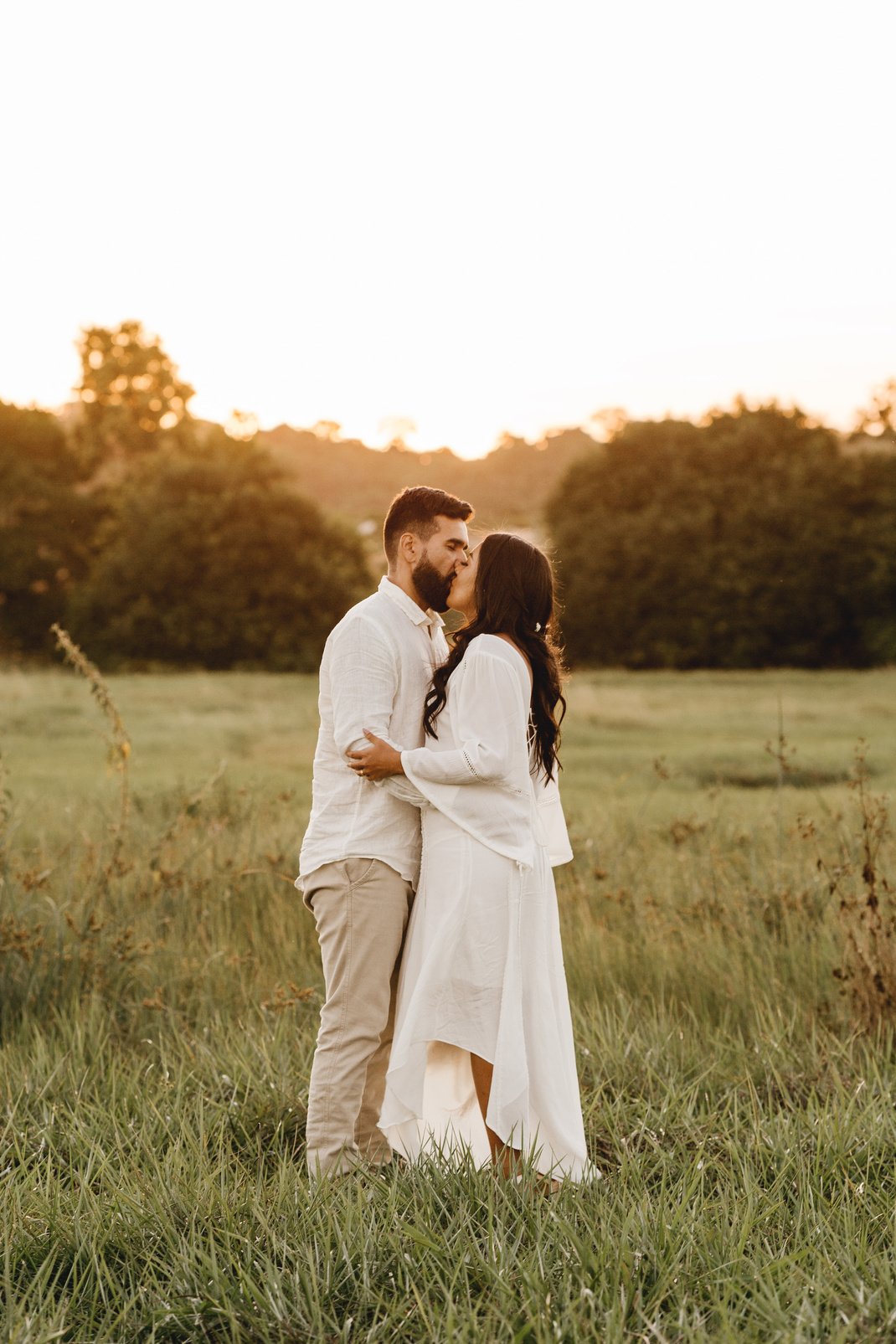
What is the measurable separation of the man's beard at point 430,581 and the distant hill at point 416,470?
195ft

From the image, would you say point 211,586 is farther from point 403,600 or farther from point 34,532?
point 403,600

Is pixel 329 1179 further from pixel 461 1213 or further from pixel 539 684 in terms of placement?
pixel 539 684

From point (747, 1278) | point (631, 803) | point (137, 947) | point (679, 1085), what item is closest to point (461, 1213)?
point (747, 1278)

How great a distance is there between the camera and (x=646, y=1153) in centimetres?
386

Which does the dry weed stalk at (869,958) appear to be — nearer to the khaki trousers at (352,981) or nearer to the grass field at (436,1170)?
the grass field at (436,1170)

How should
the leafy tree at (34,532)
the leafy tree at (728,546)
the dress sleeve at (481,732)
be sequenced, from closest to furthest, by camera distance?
the dress sleeve at (481,732), the leafy tree at (728,546), the leafy tree at (34,532)

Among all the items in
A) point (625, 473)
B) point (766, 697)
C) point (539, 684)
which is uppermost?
point (625, 473)

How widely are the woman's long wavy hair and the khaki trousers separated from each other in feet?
1.80

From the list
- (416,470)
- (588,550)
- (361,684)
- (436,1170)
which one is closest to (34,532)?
(588,550)

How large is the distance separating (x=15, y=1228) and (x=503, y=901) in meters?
1.64

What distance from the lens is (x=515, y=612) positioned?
154 inches

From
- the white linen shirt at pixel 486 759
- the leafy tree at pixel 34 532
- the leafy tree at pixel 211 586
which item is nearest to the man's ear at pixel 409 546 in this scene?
A: the white linen shirt at pixel 486 759

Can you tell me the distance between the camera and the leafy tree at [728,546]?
37250 millimetres

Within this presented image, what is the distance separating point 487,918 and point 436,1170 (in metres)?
0.75
